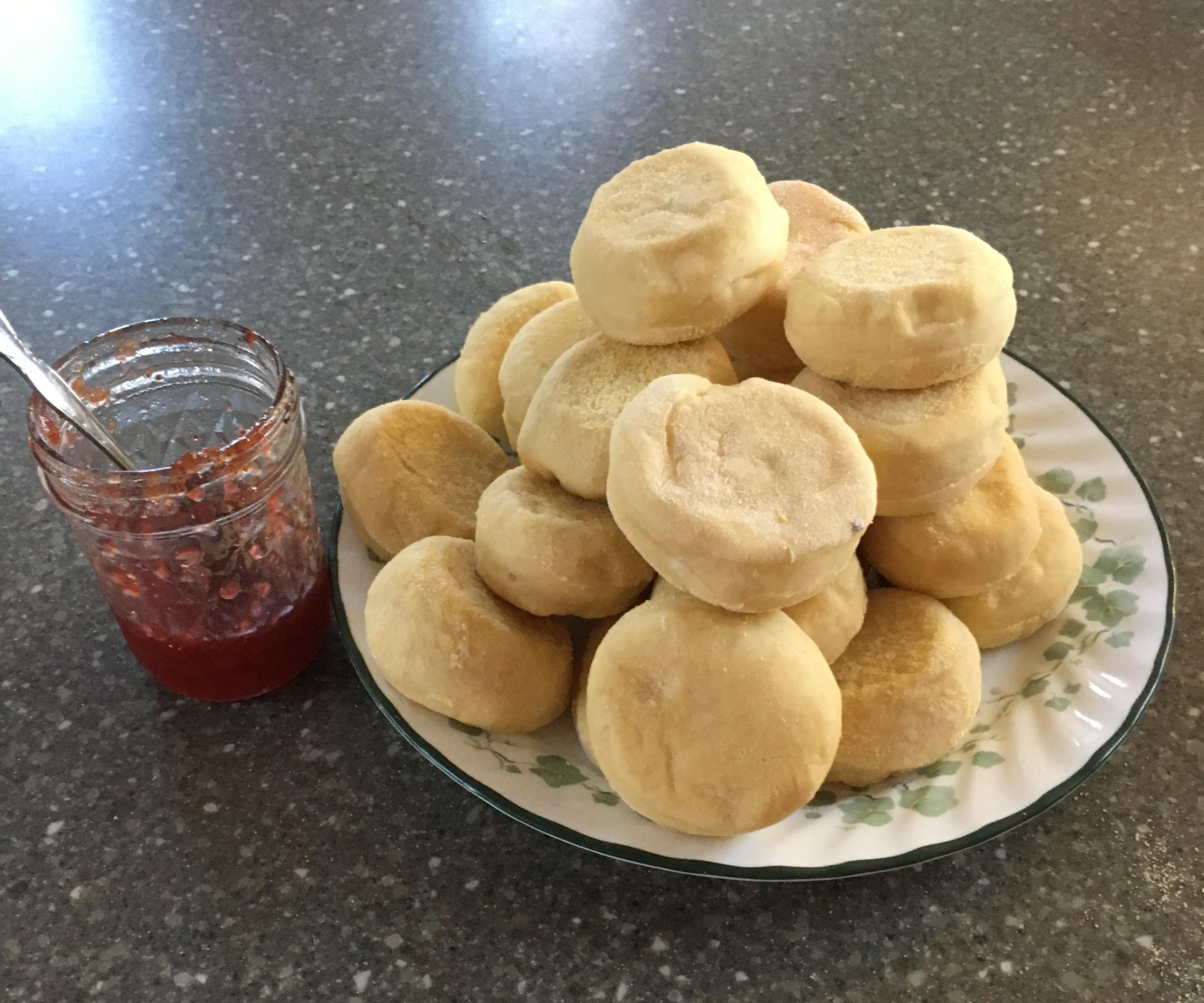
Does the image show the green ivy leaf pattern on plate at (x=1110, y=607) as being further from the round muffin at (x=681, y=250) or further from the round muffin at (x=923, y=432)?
the round muffin at (x=681, y=250)

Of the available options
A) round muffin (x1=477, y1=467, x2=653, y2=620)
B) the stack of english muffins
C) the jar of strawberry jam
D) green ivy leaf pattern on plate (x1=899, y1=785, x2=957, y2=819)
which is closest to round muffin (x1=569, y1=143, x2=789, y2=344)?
the stack of english muffins

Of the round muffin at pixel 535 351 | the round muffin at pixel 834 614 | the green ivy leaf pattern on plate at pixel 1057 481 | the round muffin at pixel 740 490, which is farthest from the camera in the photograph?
the green ivy leaf pattern on plate at pixel 1057 481

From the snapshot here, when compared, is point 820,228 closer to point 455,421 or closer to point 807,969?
point 455,421

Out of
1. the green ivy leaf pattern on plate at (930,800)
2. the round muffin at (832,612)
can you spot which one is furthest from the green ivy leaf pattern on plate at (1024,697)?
the round muffin at (832,612)

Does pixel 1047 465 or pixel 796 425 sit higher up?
pixel 796 425

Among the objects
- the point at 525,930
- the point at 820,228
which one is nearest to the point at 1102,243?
the point at 820,228

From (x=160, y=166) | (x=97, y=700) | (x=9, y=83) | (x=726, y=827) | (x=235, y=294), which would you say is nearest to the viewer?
(x=726, y=827)

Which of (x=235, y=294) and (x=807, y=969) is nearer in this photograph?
(x=807, y=969)
